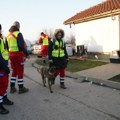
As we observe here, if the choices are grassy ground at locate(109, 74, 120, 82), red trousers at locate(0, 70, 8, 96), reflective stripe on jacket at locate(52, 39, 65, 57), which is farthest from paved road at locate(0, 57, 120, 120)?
reflective stripe on jacket at locate(52, 39, 65, 57)

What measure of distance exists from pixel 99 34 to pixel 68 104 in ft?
35.5

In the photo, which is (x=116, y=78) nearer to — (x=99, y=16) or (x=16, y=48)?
(x=16, y=48)

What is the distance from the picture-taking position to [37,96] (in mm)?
7336

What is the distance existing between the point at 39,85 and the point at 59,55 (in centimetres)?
138

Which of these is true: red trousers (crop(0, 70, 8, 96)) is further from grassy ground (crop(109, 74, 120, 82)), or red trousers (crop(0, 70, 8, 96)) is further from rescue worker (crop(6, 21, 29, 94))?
grassy ground (crop(109, 74, 120, 82))

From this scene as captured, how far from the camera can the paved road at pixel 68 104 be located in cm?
556

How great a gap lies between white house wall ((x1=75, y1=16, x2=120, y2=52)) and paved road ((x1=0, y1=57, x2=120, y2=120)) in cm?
751

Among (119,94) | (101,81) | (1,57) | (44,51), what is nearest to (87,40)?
(44,51)

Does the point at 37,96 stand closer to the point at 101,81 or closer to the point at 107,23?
the point at 101,81

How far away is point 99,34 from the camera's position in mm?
16641

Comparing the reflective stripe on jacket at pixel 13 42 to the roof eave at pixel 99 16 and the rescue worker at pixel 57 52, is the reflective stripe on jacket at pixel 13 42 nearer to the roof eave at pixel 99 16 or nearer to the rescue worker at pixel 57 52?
the rescue worker at pixel 57 52

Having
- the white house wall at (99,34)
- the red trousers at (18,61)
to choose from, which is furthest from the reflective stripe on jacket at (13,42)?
the white house wall at (99,34)

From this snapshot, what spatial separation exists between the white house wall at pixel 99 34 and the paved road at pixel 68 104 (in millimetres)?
7512

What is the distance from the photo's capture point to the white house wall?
50.5ft
